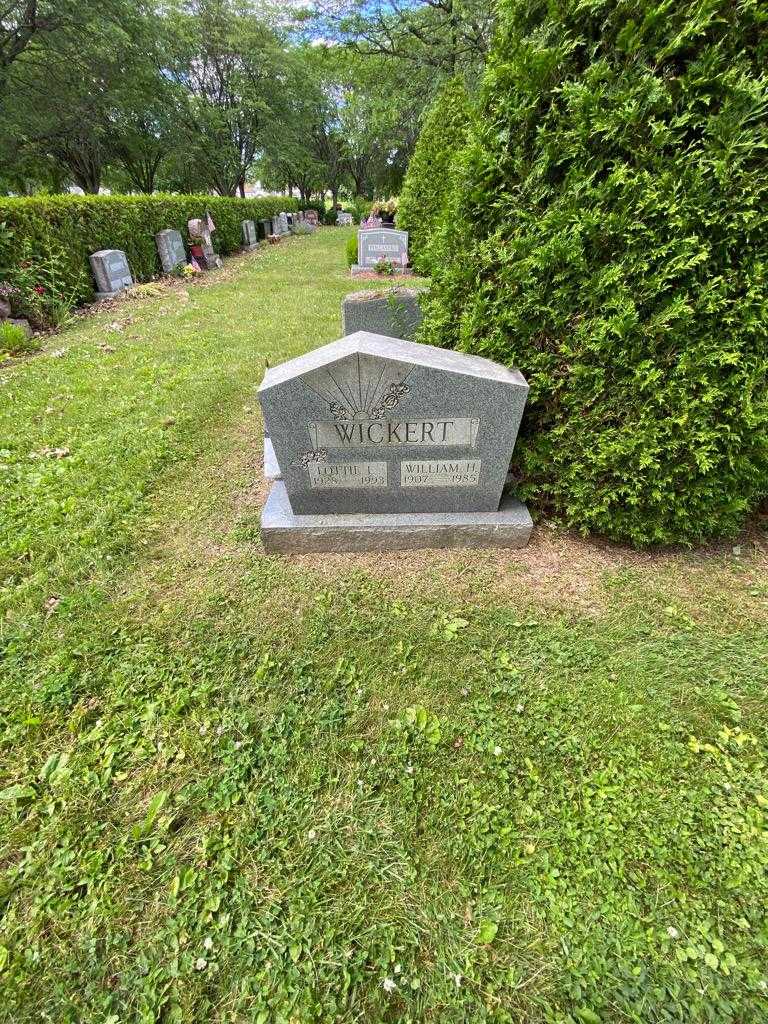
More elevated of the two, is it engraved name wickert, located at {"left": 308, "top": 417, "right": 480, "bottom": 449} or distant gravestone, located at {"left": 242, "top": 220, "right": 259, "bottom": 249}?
distant gravestone, located at {"left": 242, "top": 220, "right": 259, "bottom": 249}

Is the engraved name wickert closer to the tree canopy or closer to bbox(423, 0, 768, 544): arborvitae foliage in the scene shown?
bbox(423, 0, 768, 544): arborvitae foliage

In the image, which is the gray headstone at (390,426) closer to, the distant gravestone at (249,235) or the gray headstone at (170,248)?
the gray headstone at (170,248)

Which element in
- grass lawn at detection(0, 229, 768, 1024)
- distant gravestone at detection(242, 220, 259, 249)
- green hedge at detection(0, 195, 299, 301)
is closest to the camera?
grass lawn at detection(0, 229, 768, 1024)

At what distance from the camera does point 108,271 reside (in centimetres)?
948

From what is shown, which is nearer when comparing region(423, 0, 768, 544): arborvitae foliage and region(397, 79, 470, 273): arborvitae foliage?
region(423, 0, 768, 544): arborvitae foliage

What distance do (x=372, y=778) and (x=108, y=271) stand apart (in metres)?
11.3

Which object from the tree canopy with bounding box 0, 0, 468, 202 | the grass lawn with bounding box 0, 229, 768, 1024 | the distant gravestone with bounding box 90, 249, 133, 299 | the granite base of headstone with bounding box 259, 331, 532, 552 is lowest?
the grass lawn with bounding box 0, 229, 768, 1024

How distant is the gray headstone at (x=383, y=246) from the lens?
9.16m

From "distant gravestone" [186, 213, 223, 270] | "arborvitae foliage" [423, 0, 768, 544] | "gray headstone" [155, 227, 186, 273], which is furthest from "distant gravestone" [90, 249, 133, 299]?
"arborvitae foliage" [423, 0, 768, 544]

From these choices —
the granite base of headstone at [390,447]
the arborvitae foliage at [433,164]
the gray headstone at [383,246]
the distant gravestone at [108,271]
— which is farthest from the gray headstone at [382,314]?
the distant gravestone at [108,271]

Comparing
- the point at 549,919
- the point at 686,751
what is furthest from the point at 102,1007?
the point at 686,751

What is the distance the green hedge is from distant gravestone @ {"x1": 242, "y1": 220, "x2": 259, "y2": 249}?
15.8ft

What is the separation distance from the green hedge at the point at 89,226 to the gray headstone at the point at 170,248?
15 centimetres

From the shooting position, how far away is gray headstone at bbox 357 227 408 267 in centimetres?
916
